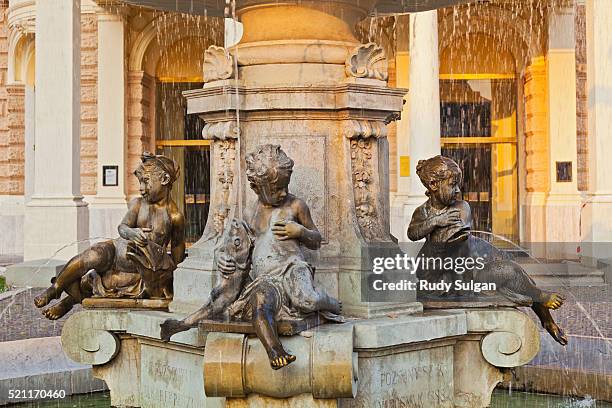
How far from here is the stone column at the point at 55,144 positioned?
16094 mm

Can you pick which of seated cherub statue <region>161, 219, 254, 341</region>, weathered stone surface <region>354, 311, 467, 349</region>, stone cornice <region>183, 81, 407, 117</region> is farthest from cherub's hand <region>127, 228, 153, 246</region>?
weathered stone surface <region>354, 311, 467, 349</region>

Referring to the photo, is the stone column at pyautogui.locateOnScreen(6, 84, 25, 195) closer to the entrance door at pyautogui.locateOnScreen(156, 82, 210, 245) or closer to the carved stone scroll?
the entrance door at pyautogui.locateOnScreen(156, 82, 210, 245)

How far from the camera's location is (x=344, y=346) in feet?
15.0

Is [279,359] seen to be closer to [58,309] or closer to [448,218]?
[448,218]

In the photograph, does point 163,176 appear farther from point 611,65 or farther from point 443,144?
point 443,144

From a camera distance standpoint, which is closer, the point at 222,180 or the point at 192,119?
the point at 222,180

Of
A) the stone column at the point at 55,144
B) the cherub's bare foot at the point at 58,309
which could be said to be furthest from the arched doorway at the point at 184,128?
the cherub's bare foot at the point at 58,309

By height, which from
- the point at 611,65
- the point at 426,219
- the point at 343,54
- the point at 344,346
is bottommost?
the point at 344,346

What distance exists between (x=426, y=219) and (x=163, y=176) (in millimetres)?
1626

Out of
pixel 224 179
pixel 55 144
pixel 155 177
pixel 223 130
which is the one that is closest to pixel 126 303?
pixel 155 177

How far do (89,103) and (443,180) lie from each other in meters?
17.4

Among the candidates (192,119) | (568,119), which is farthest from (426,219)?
(192,119)

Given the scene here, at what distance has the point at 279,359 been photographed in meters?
4.28

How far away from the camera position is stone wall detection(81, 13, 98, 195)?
70.8 ft
